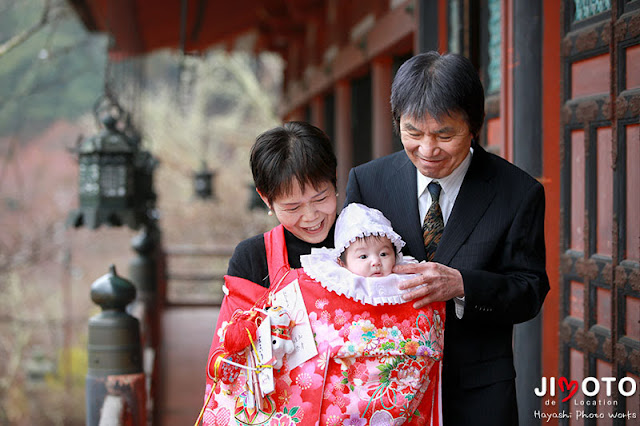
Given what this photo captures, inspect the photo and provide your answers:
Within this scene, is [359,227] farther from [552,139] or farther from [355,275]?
[552,139]

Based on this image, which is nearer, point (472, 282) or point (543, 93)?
point (472, 282)

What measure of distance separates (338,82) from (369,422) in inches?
245

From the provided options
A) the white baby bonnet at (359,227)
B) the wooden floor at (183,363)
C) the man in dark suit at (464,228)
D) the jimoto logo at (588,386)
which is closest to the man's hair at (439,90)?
the man in dark suit at (464,228)

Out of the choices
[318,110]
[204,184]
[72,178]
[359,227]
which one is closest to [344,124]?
[318,110]

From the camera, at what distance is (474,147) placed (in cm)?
189

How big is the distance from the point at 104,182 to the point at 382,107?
8.42 ft

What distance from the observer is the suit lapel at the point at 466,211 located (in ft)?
5.83

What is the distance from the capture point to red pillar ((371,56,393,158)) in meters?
5.63

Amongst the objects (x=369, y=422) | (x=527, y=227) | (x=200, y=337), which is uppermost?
(x=527, y=227)

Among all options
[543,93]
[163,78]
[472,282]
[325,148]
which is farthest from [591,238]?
[163,78]

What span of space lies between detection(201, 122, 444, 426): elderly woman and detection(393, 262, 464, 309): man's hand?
48 millimetres

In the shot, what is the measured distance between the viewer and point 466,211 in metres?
1.79

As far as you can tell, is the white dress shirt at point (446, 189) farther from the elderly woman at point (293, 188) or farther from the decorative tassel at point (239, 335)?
the decorative tassel at point (239, 335)

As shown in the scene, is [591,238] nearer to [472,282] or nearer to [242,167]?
[472,282]
